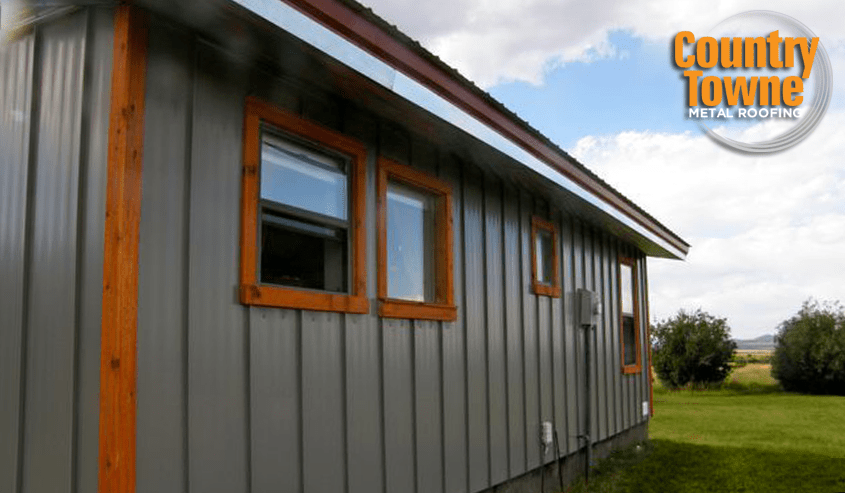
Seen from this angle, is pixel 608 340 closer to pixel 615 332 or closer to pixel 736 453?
pixel 615 332

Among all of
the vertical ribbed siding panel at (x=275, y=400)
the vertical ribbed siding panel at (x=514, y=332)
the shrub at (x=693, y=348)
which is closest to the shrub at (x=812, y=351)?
the shrub at (x=693, y=348)

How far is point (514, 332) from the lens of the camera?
256 inches

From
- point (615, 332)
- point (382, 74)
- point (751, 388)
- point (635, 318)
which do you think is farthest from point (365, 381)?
point (751, 388)

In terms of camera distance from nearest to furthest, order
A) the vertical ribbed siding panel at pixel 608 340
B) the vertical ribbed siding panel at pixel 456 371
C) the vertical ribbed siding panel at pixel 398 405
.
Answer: the vertical ribbed siding panel at pixel 398 405, the vertical ribbed siding panel at pixel 456 371, the vertical ribbed siding panel at pixel 608 340

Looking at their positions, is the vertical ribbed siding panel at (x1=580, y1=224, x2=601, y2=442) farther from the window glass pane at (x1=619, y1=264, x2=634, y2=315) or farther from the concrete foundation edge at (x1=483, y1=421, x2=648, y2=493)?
the window glass pane at (x1=619, y1=264, x2=634, y2=315)

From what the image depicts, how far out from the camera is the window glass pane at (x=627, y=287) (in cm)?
1047

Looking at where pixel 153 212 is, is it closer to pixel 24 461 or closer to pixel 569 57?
pixel 24 461

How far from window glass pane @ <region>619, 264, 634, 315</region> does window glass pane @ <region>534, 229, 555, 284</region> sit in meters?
3.08

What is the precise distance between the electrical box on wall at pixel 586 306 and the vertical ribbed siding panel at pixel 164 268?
5.53m

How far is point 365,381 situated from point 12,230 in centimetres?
202

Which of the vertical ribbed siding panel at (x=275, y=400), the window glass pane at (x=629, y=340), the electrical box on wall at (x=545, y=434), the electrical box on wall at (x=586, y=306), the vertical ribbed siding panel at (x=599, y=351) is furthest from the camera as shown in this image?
the window glass pane at (x=629, y=340)

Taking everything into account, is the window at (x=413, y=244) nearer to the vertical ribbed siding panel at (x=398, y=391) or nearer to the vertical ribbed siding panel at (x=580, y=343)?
the vertical ribbed siding panel at (x=398, y=391)

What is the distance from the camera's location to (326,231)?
425 centimetres

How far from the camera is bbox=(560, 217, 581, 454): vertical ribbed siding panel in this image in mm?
7770
